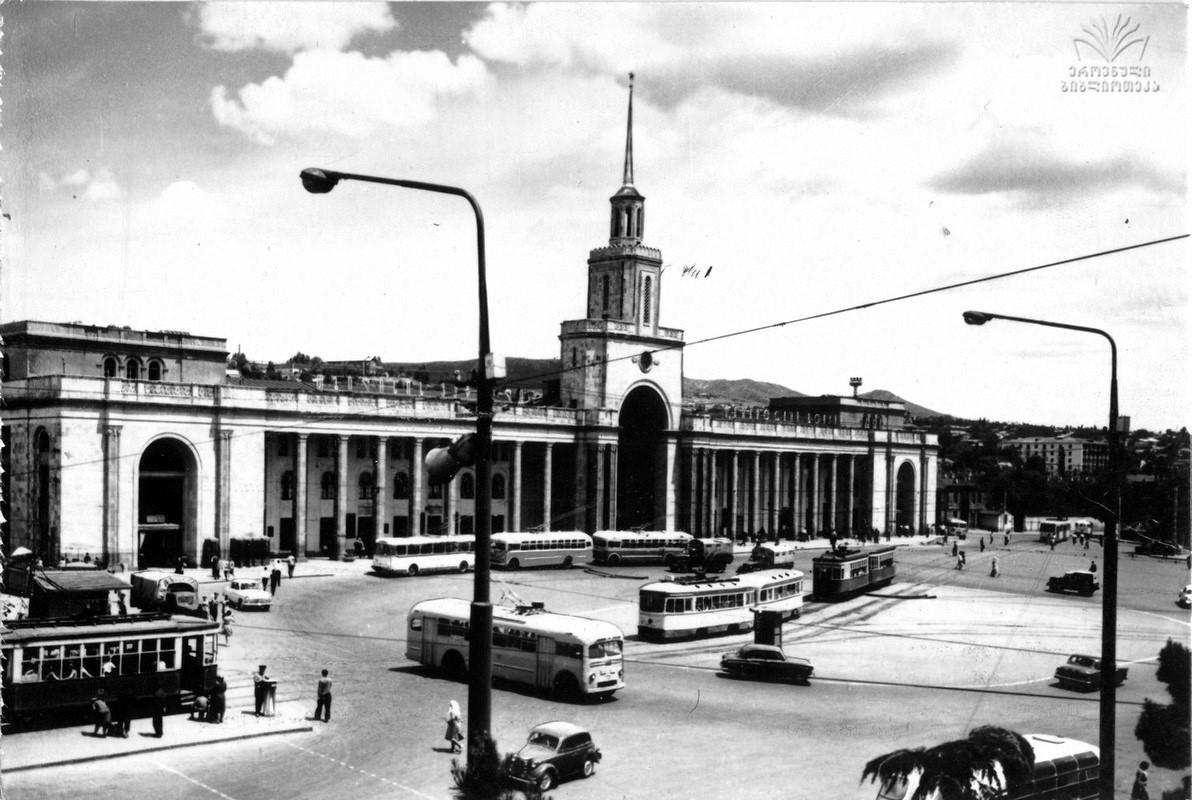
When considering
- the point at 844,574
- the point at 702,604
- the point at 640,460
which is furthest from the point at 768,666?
the point at 640,460

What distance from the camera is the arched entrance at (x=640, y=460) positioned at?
62.6m

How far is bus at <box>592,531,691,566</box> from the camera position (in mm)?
49531

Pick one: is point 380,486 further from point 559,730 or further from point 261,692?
point 559,730

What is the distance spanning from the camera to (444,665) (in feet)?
76.5

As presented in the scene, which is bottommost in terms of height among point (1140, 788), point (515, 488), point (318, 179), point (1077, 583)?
point (1077, 583)

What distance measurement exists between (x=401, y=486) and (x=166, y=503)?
1185 cm

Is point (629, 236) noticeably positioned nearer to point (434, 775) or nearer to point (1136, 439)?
point (1136, 439)

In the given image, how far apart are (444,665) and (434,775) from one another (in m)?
7.01

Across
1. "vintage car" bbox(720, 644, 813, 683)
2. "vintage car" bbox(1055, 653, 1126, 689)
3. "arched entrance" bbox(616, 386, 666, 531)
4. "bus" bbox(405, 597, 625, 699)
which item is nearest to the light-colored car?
"bus" bbox(405, 597, 625, 699)

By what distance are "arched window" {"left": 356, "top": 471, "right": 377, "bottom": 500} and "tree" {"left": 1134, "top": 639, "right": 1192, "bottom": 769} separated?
40303mm

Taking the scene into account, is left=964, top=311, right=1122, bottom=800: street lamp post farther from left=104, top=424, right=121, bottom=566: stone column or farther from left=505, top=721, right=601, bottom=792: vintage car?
left=104, top=424, right=121, bottom=566: stone column

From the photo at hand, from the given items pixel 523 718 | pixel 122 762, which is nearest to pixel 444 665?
pixel 523 718

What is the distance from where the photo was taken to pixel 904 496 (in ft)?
273

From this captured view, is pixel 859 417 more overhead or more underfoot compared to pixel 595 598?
more overhead
